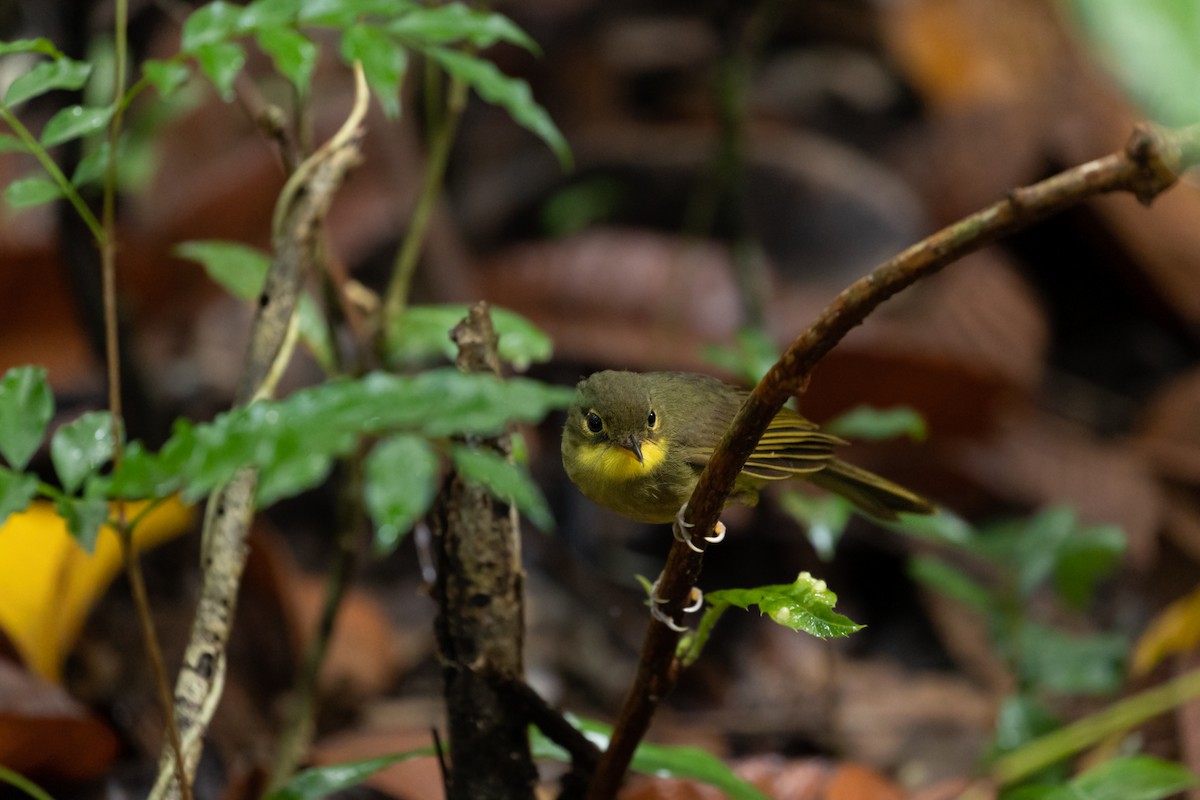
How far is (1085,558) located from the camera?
346 centimetres

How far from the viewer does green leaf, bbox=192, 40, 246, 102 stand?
152cm

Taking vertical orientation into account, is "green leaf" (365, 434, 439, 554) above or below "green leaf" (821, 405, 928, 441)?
below

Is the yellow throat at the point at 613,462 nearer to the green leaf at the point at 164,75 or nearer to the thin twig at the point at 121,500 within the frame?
the thin twig at the point at 121,500

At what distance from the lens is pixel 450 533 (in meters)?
1.86

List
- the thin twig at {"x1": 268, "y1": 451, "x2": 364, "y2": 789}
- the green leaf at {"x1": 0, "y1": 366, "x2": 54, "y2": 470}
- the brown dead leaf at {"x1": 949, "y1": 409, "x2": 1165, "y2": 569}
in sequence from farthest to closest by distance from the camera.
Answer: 1. the brown dead leaf at {"x1": 949, "y1": 409, "x2": 1165, "y2": 569}
2. the thin twig at {"x1": 268, "y1": 451, "x2": 364, "y2": 789}
3. the green leaf at {"x1": 0, "y1": 366, "x2": 54, "y2": 470}

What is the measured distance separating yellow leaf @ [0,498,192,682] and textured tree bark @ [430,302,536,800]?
118cm

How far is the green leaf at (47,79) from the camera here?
150 cm

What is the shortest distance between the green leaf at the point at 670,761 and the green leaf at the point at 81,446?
2.73ft

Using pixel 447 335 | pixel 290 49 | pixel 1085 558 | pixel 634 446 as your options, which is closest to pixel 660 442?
pixel 634 446

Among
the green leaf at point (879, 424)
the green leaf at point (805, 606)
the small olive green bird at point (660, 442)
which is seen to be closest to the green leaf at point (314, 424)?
the green leaf at point (805, 606)

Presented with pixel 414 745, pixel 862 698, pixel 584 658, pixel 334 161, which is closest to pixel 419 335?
pixel 334 161

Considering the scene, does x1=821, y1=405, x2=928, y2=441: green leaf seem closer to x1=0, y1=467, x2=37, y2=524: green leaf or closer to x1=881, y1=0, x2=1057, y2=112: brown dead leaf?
x1=0, y1=467, x2=37, y2=524: green leaf

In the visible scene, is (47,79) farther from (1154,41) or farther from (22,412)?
(1154,41)

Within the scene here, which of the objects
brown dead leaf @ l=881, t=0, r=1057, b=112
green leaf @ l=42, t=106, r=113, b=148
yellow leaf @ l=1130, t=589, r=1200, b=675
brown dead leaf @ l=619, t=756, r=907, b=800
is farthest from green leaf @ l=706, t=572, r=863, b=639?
brown dead leaf @ l=881, t=0, r=1057, b=112
